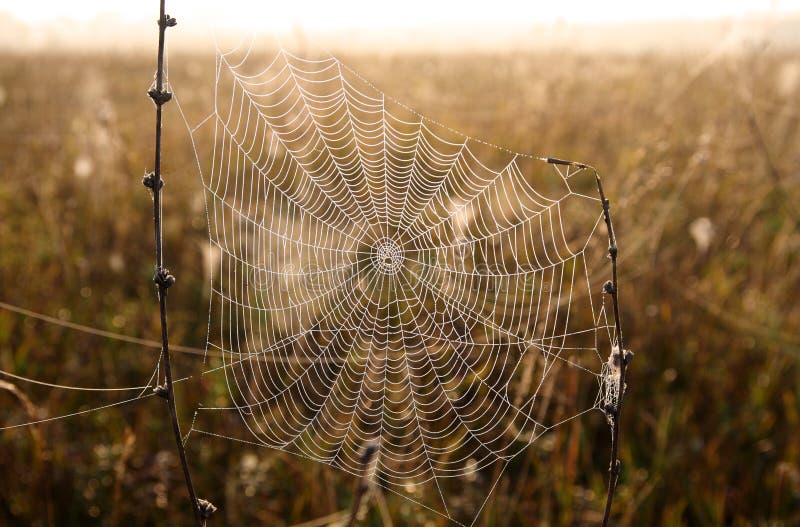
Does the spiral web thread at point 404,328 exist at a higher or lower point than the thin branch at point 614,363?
lower

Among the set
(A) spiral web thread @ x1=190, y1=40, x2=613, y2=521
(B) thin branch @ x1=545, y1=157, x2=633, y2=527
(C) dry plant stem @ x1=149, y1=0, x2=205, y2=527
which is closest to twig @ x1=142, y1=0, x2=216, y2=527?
(C) dry plant stem @ x1=149, y1=0, x2=205, y2=527

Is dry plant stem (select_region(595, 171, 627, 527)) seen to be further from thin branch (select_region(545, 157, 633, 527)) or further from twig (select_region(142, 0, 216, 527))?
twig (select_region(142, 0, 216, 527))

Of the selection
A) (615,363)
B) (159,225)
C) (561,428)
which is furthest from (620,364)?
(561,428)

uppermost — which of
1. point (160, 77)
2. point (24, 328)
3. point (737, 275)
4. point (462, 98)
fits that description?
point (462, 98)

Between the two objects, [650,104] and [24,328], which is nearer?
[24,328]

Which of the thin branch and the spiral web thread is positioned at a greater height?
the thin branch

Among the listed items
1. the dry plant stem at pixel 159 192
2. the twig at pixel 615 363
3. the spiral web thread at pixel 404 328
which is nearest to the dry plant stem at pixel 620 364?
the twig at pixel 615 363

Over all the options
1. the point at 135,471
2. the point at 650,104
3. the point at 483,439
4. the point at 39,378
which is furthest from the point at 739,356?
the point at 650,104

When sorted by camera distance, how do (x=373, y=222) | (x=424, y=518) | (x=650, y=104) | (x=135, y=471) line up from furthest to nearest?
(x=650, y=104) < (x=373, y=222) < (x=135, y=471) < (x=424, y=518)

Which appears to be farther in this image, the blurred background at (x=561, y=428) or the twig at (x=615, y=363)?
the blurred background at (x=561, y=428)

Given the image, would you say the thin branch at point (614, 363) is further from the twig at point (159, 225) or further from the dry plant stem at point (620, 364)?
the twig at point (159, 225)

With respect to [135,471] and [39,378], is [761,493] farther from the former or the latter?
[39,378]
